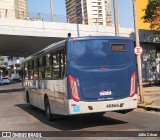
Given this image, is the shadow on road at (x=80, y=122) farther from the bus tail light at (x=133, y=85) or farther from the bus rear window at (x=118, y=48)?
the bus rear window at (x=118, y=48)

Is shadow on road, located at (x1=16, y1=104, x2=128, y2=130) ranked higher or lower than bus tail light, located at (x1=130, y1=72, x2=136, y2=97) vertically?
lower

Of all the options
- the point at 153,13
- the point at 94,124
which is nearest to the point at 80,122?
the point at 94,124

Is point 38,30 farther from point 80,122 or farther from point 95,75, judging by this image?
point 95,75

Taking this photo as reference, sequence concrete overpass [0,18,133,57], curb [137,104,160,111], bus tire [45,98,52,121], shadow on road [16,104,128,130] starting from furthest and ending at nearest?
concrete overpass [0,18,133,57] → curb [137,104,160,111] → bus tire [45,98,52,121] → shadow on road [16,104,128,130]

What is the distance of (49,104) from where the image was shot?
14.6 metres

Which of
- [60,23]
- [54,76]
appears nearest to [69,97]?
[54,76]

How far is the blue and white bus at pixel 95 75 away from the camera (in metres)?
11.9

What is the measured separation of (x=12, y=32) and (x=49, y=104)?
61.3 feet

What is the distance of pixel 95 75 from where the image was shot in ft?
39.5

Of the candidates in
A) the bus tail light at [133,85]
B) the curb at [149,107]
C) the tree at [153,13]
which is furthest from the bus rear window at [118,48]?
the tree at [153,13]

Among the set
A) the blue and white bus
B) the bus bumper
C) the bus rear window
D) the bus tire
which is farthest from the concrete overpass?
the bus bumper

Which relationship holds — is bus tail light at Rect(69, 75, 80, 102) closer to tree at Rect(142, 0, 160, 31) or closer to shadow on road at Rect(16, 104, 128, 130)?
shadow on road at Rect(16, 104, 128, 130)

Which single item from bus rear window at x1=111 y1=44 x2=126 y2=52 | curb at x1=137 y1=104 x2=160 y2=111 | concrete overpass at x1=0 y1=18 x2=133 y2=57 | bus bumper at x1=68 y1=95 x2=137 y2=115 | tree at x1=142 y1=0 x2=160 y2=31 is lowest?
curb at x1=137 y1=104 x2=160 y2=111

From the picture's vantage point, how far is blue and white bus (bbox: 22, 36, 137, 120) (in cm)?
1188
